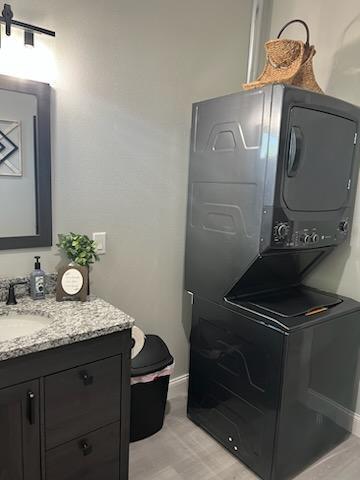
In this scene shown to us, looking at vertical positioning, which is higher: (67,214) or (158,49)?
(158,49)

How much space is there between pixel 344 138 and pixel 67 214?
1427 millimetres

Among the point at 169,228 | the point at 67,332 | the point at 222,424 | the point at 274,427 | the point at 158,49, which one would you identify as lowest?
the point at 222,424

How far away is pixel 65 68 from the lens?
5.59 ft

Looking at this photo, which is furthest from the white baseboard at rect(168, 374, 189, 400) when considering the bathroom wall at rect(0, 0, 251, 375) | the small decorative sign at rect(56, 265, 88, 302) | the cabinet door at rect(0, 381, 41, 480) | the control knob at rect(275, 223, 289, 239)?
the control knob at rect(275, 223, 289, 239)

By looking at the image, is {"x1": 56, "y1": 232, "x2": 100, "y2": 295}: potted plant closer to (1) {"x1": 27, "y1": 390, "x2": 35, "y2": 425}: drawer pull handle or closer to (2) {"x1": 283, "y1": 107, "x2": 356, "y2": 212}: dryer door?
(1) {"x1": 27, "y1": 390, "x2": 35, "y2": 425}: drawer pull handle

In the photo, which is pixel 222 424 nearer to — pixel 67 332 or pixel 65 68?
pixel 67 332

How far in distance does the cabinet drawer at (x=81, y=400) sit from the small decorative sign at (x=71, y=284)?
379 millimetres

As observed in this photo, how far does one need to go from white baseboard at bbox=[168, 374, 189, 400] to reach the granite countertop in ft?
3.49

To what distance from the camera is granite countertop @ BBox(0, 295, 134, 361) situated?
1216mm

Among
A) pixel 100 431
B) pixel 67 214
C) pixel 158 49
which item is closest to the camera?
pixel 100 431

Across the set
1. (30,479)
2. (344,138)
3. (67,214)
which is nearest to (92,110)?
(67,214)

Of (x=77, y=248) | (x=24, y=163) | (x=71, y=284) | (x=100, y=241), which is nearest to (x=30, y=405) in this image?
(x=71, y=284)

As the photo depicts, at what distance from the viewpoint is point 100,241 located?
1.95 meters

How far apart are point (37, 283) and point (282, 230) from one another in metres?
1.13
